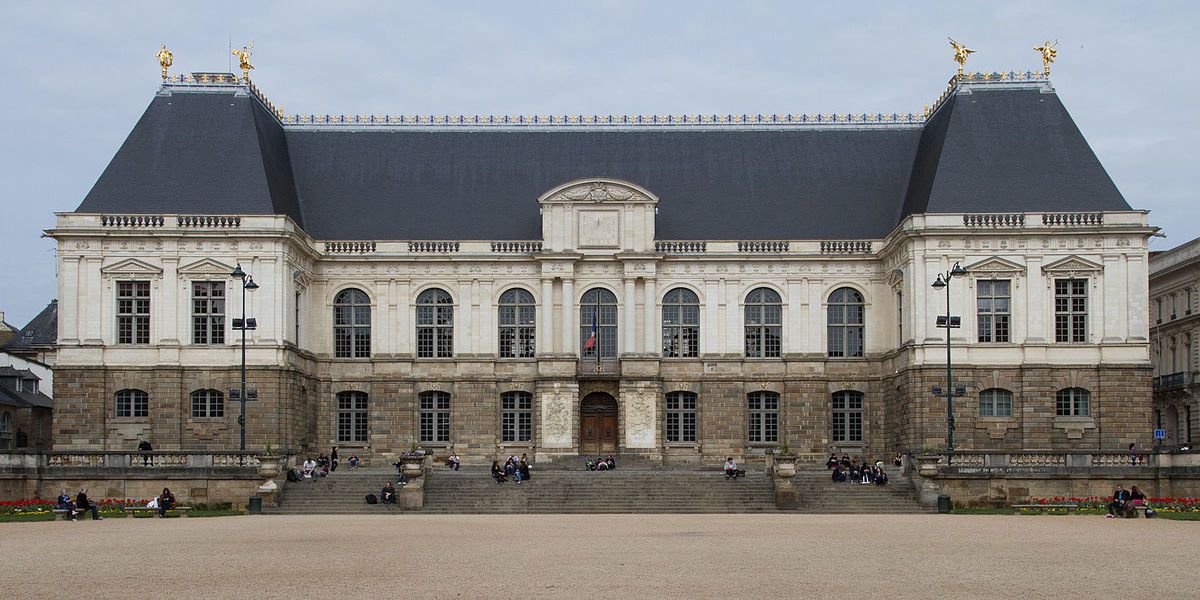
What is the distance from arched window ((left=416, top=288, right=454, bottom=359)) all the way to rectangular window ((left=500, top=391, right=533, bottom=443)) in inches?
119

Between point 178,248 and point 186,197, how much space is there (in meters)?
2.04

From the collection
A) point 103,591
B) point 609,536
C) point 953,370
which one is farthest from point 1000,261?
point 103,591

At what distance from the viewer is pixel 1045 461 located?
46.3 m

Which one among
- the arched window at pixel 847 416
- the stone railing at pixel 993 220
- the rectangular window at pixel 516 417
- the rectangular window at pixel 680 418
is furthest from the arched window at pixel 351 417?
the stone railing at pixel 993 220

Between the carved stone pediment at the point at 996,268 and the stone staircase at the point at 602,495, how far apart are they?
36.1 feet

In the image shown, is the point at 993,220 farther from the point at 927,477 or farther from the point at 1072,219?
the point at 927,477

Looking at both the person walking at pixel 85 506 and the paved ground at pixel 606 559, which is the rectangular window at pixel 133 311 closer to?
the person walking at pixel 85 506

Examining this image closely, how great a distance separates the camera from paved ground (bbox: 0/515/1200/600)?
72.2 feet

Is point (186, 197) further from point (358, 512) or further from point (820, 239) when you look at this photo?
point (820, 239)

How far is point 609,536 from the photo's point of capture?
32094 millimetres

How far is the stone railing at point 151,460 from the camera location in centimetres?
4625

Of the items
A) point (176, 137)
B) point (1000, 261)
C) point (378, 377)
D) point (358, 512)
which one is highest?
point (176, 137)

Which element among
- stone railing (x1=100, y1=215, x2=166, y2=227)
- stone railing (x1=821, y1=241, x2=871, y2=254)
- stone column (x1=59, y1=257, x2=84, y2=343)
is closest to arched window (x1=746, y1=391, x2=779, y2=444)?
stone railing (x1=821, y1=241, x2=871, y2=254)

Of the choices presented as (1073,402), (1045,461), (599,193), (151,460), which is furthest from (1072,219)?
(151,460)
